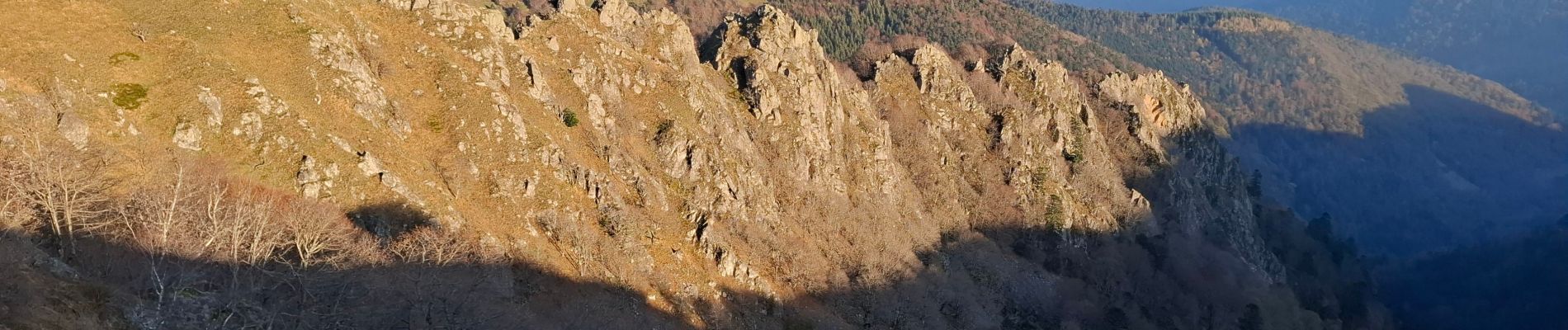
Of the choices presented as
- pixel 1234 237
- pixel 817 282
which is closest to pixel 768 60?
pixel 817 282

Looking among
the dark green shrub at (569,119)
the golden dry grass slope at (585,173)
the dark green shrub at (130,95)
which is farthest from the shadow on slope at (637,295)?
the dark green shrub at (569,119)

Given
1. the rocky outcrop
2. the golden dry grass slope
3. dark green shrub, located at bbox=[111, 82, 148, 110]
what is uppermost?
dark green shrub, located at bbox=[111, 82, 148, 110]

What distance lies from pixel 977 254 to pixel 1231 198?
295 feet

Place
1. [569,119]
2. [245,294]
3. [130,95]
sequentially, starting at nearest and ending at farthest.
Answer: [245,294] < [130,95] < [569,119]

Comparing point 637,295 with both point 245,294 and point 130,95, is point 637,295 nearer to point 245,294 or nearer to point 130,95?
point 245,294

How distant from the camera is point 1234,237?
149 metres

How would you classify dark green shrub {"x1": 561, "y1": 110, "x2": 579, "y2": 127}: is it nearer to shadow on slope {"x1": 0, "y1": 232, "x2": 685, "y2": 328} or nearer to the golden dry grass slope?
the golden dry grass slope

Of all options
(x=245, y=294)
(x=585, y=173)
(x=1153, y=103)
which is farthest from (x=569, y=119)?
(x=1153, y=103)

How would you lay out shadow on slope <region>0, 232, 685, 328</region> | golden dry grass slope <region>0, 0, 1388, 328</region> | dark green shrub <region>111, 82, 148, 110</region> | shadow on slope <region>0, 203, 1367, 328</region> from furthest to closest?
dark green shrub <region>111, 82, 148, 110</region> < golden dry grass slope <region>0, 0, 1388, 328</region> < shadow on slope <region>0, 203, 1367, 328</region> < shadow on slope <region>0, 232, 685, 328</region>

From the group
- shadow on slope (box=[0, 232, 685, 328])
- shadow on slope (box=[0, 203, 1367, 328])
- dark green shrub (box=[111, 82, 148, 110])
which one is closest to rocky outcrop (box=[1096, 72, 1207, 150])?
shadow on slope (box=[0, 203, 1367, 328])

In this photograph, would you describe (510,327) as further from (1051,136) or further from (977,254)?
(1051,136)

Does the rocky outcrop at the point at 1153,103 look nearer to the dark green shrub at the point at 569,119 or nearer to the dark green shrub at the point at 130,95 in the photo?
the dark green shrub at the point at 569,119

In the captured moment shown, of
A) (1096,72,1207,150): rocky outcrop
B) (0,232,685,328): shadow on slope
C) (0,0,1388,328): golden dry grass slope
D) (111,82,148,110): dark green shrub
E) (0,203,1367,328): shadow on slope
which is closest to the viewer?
(0,232,685,328): shadow on slope

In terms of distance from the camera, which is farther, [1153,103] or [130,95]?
[1153,103]
